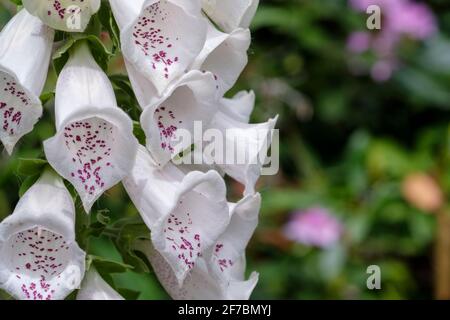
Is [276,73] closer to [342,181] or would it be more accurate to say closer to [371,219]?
[342,181]

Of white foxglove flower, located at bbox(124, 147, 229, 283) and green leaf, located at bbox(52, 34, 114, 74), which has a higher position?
green leaf, located at bbox(52, 34, 114, 74)

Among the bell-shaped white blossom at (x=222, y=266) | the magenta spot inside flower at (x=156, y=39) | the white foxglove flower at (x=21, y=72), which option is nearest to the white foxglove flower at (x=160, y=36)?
the magenta spot inside flower at (x=156, y=39)

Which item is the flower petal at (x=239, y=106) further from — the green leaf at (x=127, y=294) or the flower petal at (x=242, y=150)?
the green leaf at (x=127, y=294)

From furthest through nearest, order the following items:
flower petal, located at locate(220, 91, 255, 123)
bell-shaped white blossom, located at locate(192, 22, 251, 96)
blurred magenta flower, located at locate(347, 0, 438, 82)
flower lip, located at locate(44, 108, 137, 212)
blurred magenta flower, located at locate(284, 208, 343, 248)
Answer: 1. blurred magenta flower, located at locate(347, 0, 438, 82)
2. blurred magenta flower, located at locate(284, 208, 343, 248)
3. flower petal, located at locate(220, 91, 255, 123)
4. bell-shaped white blossom, located at locate(192, 22, 251, 96)
5. flower lip, located at locate(44, 108, 137, 212)

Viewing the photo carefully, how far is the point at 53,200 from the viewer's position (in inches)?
57.1

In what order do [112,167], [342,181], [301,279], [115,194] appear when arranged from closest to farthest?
[112,167], [115,194], [301,279], [342,181]

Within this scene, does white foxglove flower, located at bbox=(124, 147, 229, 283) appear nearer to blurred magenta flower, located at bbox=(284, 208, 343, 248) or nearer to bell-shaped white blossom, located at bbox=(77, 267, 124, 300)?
bell-shaped white blossom, located at bbox=(77, 267, 124, 300)

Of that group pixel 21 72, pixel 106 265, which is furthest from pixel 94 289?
pixel 21 72

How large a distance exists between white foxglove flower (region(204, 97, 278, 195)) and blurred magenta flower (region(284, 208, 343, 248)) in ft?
5.91

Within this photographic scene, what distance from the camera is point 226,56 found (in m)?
1.55

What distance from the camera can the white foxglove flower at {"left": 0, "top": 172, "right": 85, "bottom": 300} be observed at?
1.42 meters

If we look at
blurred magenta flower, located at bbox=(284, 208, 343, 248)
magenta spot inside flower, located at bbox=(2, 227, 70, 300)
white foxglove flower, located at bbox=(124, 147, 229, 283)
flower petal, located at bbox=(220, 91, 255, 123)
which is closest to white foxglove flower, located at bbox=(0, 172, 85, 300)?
magenta spot inside flower, located at bbox=(2, 227, 70, 300)
